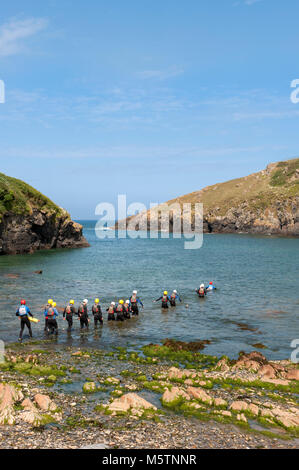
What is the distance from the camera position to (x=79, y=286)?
4853cm

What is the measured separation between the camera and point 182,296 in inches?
1719

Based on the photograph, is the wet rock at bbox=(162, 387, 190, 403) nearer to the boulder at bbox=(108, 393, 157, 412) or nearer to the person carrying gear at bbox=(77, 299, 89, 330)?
the boulder at bbox=(108, 393, 157, 412)

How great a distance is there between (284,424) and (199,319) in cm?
1933

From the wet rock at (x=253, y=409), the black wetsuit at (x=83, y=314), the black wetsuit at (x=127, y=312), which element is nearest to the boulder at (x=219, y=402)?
the wet rock at (x=253, y=409)

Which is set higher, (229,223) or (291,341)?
(229,223)

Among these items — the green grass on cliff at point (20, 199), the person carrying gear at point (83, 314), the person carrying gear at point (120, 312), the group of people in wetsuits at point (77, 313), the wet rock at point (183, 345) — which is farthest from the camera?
the green grass on cliff at point (20, 199)

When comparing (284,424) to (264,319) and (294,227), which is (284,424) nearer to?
(264,319)

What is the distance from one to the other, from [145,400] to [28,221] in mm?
74498

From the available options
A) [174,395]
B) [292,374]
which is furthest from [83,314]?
[292,374]

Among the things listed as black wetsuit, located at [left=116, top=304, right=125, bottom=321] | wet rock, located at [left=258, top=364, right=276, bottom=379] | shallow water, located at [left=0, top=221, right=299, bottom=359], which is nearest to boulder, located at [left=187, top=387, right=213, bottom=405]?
wet rock, located at [left=258, top=364, right=276, bottom=379]

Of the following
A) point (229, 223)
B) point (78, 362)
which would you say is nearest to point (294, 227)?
point (229, 223)

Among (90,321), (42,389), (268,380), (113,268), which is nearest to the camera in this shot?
(42,389)

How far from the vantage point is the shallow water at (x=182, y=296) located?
27.4 metres

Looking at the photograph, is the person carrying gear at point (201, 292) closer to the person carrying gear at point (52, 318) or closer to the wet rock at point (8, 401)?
the person carrying gear at point (52, 318)
